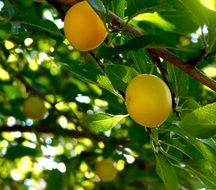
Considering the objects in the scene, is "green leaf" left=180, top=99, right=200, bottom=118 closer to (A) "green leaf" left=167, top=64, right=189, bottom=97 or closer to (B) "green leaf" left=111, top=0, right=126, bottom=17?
(A) "green leaf" left=167, top=64, right=189, bottom=97

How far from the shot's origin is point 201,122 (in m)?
1.15

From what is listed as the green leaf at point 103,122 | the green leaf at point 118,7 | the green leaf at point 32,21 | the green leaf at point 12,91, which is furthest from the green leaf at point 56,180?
the green leaf at point 118,7

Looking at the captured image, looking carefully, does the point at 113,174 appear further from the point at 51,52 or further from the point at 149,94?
the point at 149,94

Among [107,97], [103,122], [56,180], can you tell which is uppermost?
[103,122]

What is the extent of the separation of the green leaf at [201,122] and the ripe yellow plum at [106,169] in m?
1.22

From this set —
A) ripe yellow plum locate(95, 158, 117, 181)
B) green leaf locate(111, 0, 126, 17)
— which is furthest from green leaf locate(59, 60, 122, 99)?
ripe yellow plum locate(95, 158, 117, 181)

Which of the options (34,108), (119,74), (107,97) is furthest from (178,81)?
(34,108)

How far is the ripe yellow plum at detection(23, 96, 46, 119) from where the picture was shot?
88.7 inches

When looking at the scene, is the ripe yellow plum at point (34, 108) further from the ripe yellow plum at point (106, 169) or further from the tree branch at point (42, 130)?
the ripe yellow plum at point (106, 169)

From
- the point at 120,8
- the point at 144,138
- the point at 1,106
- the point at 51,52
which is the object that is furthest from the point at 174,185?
the point at 1,106

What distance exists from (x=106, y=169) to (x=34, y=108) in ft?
1.41

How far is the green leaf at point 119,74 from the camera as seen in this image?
4.20 feet

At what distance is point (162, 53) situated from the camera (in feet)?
3.80

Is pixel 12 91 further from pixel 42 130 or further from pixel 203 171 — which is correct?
pixel 203 171
